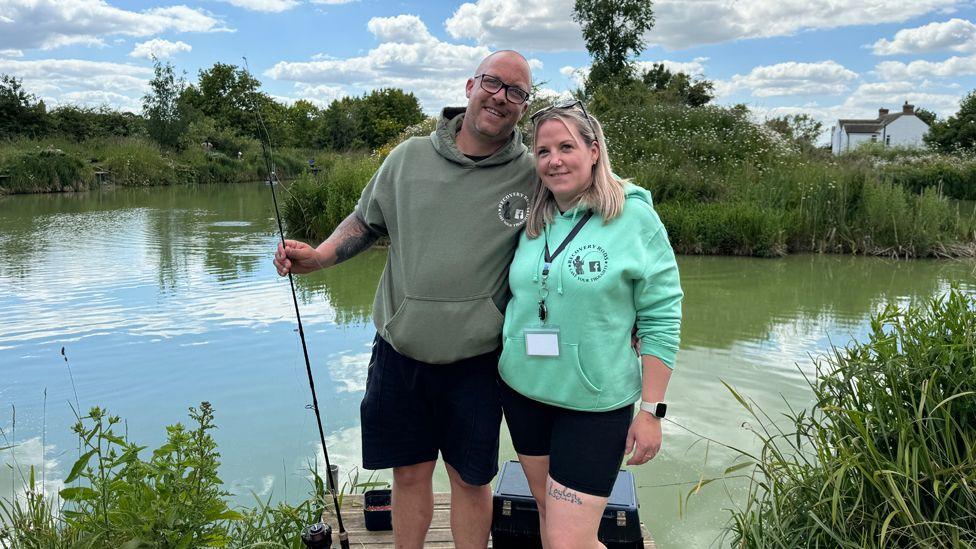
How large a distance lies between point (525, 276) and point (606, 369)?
1.04 ft

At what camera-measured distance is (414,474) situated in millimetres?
2246

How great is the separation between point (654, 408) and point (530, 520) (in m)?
0.79

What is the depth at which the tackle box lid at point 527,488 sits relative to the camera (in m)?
2.39

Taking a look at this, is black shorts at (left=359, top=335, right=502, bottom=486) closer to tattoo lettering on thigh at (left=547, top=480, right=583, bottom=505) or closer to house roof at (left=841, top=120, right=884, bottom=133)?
tattoo lettering on thigh at (left=547, top=480, right=583, bottom=505)

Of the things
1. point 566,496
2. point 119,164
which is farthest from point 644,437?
point 119,164

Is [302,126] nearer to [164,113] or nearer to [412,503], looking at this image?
[164,113]

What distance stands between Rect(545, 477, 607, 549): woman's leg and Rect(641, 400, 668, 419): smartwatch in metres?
0.25

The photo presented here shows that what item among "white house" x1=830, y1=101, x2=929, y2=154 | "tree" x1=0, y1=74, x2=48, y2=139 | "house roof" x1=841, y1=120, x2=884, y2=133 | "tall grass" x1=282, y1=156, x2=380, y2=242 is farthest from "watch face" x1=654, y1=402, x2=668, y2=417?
"house roof" x1=841, y1=120, x2=884, y2=133

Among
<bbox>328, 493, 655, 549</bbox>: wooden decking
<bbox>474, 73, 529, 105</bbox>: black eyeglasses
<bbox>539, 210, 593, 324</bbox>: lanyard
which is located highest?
<bbox>474, 73, 529, 105</bbox>: black eyeglasses

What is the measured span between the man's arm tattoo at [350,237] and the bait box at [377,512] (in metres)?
1.03

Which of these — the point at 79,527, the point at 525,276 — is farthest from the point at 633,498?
the point at 79,527

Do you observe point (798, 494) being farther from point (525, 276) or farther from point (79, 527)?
point (79, 527)

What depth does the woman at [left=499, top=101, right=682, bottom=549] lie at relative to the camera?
5.96 feet

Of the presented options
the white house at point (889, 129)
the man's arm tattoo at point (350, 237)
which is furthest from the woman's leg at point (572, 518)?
the white house at point (889, 129)
